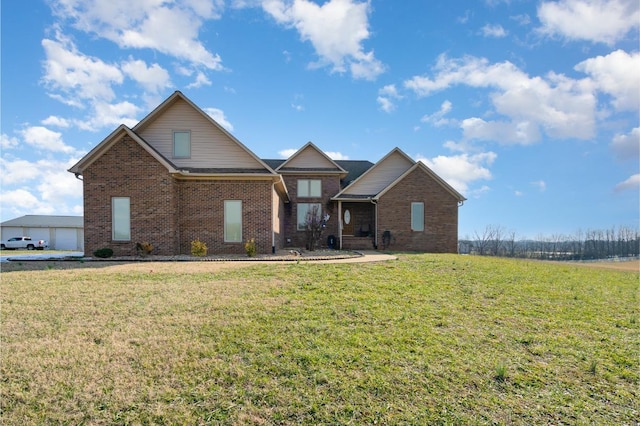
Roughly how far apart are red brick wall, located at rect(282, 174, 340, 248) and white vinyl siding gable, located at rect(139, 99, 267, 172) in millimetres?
7521

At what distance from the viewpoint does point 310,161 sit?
23.4m

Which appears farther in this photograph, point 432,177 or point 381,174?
point 381,174

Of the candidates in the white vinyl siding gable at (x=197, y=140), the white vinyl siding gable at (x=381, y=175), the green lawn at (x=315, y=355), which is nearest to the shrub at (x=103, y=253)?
the white vinyl siding gable at (x=197, y=140)

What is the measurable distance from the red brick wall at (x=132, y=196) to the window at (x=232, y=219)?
2.05 meters

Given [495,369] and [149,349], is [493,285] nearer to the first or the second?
[495,369]

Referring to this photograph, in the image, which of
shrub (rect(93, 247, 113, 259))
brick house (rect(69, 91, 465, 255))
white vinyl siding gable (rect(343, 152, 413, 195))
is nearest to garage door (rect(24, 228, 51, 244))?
brick house (rect(69, 91, 465, 255))

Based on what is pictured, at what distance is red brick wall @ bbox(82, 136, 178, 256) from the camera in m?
14.0

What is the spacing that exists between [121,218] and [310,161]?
479 inches

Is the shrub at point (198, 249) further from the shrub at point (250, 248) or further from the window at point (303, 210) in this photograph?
the window at point (303, 210)

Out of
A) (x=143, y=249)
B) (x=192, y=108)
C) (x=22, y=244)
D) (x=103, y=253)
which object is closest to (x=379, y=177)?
(x=192, y=108)

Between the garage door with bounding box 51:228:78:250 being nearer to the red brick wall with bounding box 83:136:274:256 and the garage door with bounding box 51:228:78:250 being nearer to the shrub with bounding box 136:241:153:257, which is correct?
the red brick wall with bounding box 83:136:274:256

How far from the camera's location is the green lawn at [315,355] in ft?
12.3

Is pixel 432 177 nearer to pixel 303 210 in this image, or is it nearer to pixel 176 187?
pixel 303 210

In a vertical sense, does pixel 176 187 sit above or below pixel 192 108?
below
